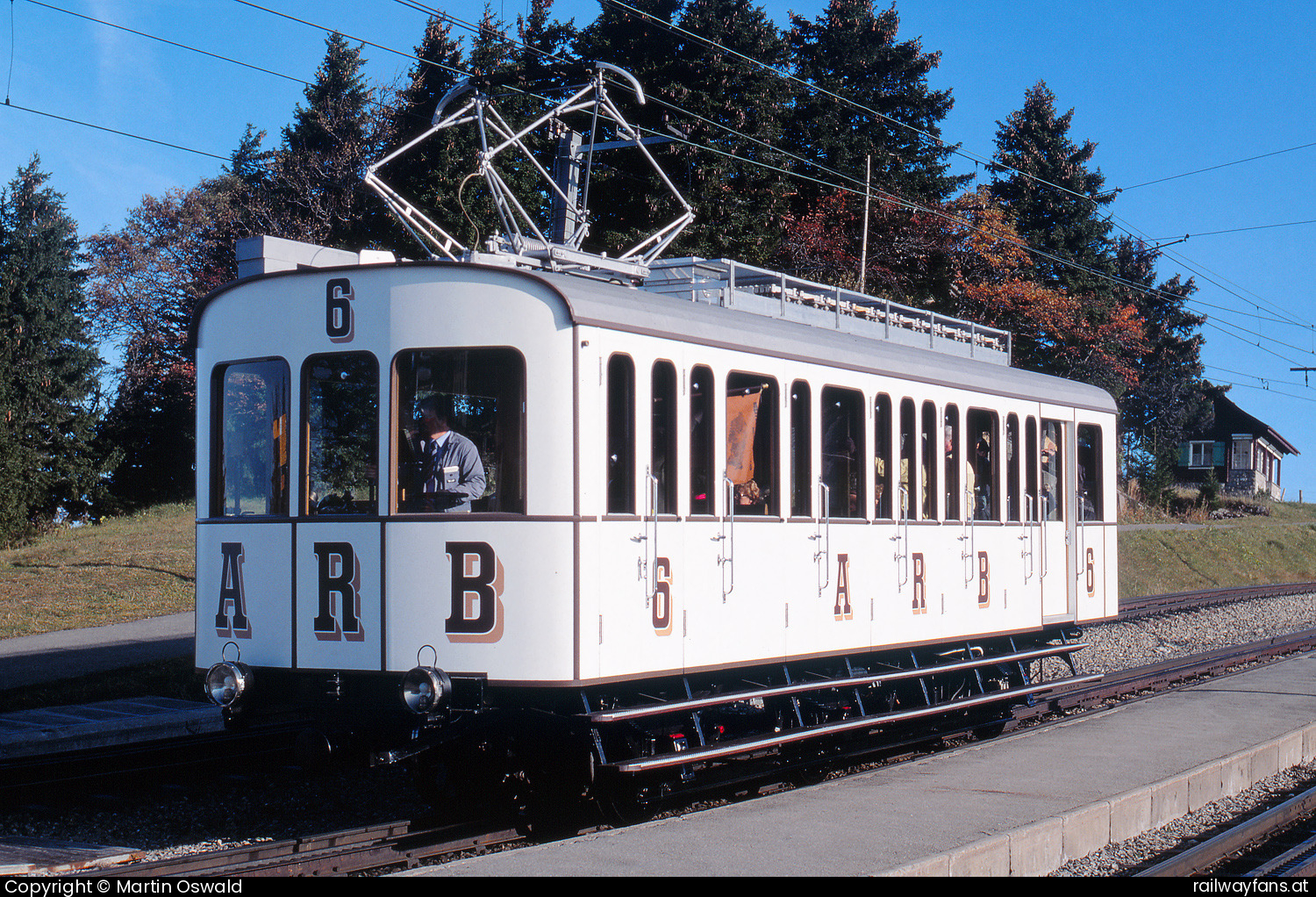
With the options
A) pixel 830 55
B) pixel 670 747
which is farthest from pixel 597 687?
pixel 830 55

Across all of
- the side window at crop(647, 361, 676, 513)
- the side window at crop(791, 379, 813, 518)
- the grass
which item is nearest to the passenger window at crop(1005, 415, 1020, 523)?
the side window at crop(791, 379, 813, 518)

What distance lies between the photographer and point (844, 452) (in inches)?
379

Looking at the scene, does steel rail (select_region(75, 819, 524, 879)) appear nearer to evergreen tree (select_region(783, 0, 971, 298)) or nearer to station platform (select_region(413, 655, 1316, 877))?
station platform (select_region(413, 655, 1316, 877))

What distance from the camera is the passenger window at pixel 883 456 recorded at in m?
10.0

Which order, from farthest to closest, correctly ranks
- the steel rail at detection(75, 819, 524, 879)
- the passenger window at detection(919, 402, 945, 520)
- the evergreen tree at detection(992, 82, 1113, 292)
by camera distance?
the evergreen tree at detection(992, 82, 1113, 292) → the passenger window at detection(919, 402, 945, 520) → the steel rail at detection(75, 819, 524, 879)

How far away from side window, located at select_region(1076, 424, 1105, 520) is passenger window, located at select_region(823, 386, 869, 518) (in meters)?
4.76

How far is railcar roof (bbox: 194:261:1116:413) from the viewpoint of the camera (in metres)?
7.32

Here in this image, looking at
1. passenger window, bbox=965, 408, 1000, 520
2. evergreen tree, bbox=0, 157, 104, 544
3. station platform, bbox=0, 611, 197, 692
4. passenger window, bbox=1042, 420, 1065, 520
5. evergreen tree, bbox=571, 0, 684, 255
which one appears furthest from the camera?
evergreen tree, bbox=0, 157, 104, 544

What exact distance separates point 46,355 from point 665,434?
37.0m

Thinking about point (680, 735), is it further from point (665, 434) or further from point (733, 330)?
point (733, 330)

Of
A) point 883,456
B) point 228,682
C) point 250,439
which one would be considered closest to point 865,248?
point 883,456

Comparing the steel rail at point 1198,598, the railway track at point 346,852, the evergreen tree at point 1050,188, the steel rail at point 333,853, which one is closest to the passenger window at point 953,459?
the railway track at point 346,852

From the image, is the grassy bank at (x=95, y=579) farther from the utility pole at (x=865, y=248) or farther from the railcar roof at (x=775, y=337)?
the utility pole at (x=865, y=248)

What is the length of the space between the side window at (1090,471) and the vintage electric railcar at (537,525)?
4732mm
